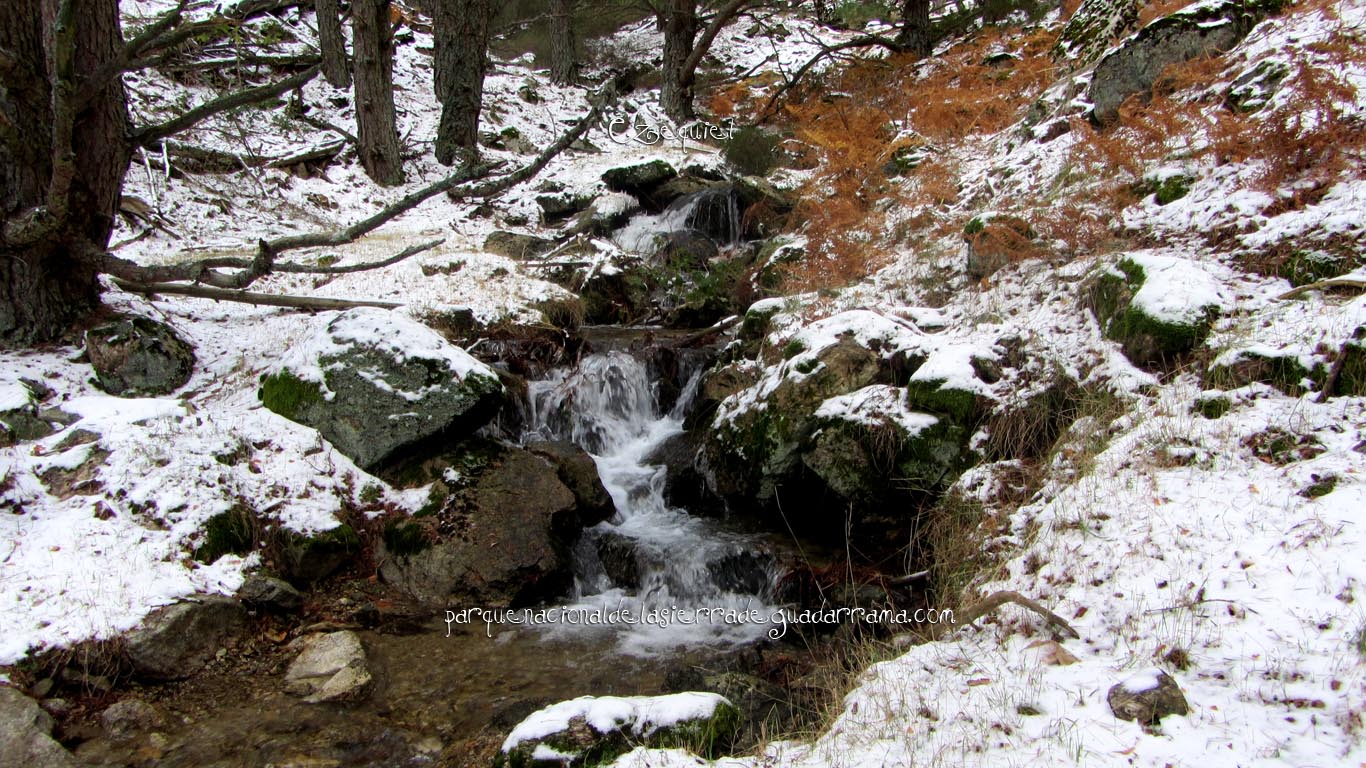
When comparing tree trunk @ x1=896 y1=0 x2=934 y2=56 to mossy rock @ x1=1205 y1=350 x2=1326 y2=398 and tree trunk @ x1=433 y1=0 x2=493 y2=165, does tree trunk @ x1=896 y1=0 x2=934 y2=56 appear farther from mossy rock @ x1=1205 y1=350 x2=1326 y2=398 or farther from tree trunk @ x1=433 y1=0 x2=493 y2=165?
mossy rock @ x1=1205 y1=350 x2=1326 y2=398

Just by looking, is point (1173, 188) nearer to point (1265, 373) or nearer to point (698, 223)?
point (1265, 373)

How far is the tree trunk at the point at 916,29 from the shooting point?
1330cm

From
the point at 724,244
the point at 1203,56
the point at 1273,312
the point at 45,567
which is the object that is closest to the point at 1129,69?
the point at 1203,56

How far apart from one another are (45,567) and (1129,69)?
10519 mm

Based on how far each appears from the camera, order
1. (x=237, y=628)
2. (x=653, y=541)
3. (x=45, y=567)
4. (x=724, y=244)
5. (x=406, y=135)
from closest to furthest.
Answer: (x=45, y=567)
(x=237, y=628)
(x=653, y=541)
(x=724, y=244)
(x=406, y=135)

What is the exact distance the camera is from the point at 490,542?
5.98 meters

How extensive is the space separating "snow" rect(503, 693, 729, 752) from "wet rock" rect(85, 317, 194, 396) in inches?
217

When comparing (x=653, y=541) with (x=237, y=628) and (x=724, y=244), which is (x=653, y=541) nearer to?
(x=237, y=628)

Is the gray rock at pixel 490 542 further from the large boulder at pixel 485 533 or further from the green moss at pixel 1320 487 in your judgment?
the green moss at pixel 1320 487

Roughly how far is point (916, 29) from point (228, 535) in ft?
45.2

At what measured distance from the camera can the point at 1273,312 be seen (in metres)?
4.79

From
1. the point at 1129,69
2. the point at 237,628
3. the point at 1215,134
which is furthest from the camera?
the point at 1129,69

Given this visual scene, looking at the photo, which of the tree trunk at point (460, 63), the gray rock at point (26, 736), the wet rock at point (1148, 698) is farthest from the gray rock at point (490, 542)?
the tree trunk at point (460, 63)

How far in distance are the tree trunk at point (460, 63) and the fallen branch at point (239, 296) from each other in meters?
8.76
